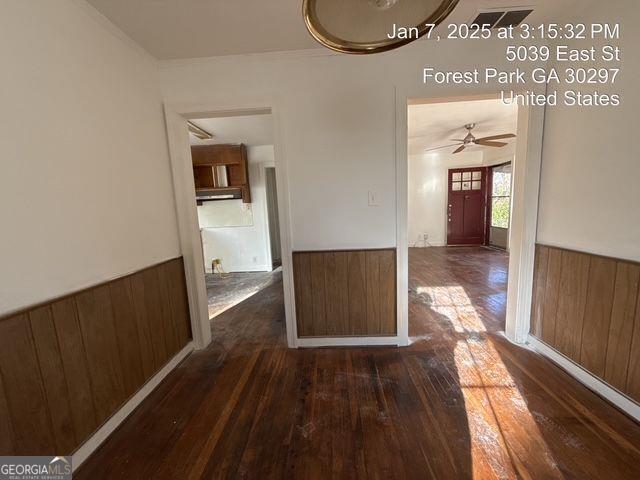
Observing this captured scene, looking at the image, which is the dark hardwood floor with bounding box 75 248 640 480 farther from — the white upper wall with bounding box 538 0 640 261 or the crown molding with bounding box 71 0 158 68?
the crown molding with bounding box 71 0 158 68

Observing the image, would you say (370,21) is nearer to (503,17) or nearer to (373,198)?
(373,198)

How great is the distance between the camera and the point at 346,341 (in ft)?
7.11

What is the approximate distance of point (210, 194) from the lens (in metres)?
4.69

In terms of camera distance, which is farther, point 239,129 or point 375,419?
point 239,129

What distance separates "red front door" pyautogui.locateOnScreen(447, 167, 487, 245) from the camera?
6.38 meters

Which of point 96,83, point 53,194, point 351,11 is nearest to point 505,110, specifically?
point 351,11

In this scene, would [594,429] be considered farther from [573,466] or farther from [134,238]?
[134,238]

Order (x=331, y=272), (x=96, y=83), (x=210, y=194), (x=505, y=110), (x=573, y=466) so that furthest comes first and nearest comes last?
1. (x=210, y=194)
2. (x=505, y=110)
3. (x=331, y=272)
4. (x=96, y=83)
5. (x=573, y=466)

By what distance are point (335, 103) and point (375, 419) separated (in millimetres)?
2157

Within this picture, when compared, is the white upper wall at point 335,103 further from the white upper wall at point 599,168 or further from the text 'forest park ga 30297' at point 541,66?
the white upper wall at point 599,168

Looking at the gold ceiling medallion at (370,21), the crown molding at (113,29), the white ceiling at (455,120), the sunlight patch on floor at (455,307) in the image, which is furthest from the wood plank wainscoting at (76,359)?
the white ceiling at (455,120)

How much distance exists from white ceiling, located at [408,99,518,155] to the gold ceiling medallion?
245 centimetres

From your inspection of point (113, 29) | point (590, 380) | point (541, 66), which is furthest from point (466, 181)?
point (113, 29)

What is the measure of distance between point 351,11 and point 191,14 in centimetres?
127
